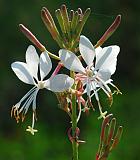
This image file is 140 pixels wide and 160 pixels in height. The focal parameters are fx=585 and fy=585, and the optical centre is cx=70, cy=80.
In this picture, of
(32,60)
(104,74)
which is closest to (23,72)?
(32,60)

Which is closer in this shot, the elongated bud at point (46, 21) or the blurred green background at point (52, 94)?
the elongated bud at point (46, 21)

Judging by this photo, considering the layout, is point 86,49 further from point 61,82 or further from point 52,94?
point 52,94

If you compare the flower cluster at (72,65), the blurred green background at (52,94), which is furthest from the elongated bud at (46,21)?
the blurred green background at (52,94)

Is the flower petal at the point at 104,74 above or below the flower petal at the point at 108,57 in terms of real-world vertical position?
below

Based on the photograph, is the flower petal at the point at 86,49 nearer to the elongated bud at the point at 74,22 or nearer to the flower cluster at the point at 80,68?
the flower cluster at the point at 80,68

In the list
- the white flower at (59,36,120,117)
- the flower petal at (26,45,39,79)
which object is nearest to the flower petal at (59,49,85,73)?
the white flower at (59,36,120,117)
